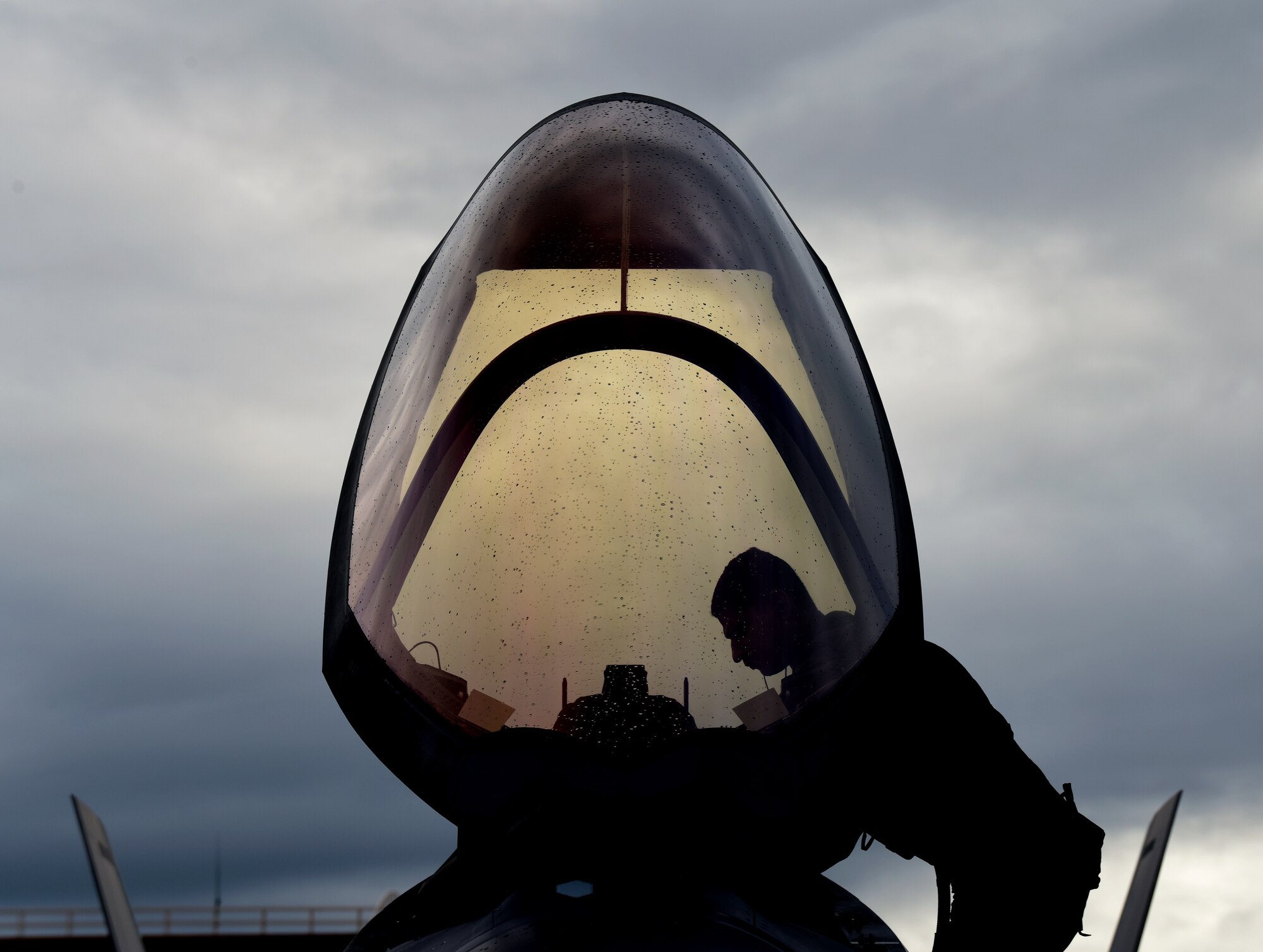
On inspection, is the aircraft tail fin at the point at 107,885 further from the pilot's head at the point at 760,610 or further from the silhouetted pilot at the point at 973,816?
the silhouetted pilot at the point at 973,816

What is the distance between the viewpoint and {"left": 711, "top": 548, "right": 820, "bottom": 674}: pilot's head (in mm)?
2455

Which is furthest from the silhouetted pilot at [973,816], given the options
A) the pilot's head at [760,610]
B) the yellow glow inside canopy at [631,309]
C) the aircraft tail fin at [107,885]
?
the aircraft tail fin at [107,885]

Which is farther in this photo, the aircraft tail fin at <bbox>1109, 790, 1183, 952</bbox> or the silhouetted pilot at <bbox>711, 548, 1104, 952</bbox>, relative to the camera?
the silhouetted pilot at <bbox>711, 548, 1104, 952</bbox>

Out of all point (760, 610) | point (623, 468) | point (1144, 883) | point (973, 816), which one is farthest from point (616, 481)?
point (1144, 883)

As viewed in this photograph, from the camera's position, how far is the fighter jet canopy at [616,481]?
2.43 meters

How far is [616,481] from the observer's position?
2496 mm

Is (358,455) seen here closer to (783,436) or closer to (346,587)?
(346,587)

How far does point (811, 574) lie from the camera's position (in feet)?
8.57

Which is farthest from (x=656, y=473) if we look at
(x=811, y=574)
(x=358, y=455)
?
(x=358, y=455)

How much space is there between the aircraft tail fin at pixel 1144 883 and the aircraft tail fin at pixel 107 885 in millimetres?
1896

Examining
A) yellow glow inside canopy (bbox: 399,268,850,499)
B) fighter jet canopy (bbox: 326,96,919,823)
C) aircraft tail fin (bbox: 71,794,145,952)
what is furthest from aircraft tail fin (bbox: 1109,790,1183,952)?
aircraft tail fin (bbox: 71,794,145,952)

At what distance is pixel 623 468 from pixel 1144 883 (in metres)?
1.32

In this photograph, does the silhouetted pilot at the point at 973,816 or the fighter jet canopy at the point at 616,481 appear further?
the silhouetted pilot at the point at 973,816

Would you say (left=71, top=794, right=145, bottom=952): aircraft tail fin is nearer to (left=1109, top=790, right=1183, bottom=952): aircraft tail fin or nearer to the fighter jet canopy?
the fighter jet canopy
